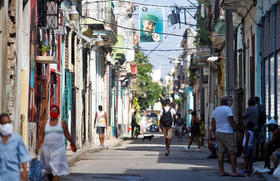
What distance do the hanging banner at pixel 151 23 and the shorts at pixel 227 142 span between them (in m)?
26.7

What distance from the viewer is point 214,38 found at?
38375 millimetres

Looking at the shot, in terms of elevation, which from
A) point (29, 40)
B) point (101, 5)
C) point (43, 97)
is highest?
point (101, 5)

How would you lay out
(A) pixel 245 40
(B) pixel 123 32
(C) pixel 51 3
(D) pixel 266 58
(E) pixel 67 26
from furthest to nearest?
1. (B) pixel 123 32
2. (A) pixel 245 40
3. (E) pixel 67 26
4. (D) pixel 266 58
5. (C) pixel 51 3

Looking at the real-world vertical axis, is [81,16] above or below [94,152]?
above

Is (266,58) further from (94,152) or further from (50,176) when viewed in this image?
(50,176)

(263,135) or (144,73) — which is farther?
(144,73)

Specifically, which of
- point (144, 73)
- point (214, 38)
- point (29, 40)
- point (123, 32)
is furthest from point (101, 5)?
point (144, 73)

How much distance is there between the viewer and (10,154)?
9.09 metres

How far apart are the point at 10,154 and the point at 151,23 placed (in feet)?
124

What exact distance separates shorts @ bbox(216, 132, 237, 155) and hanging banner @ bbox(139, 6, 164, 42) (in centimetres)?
2674

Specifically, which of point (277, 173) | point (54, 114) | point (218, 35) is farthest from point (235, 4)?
point (54, 114)

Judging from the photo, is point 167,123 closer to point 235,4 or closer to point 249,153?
point 235,4

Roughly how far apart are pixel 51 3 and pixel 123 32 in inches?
1553

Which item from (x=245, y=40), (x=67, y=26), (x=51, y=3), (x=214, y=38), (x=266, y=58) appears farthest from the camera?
(x=214, y=38)
